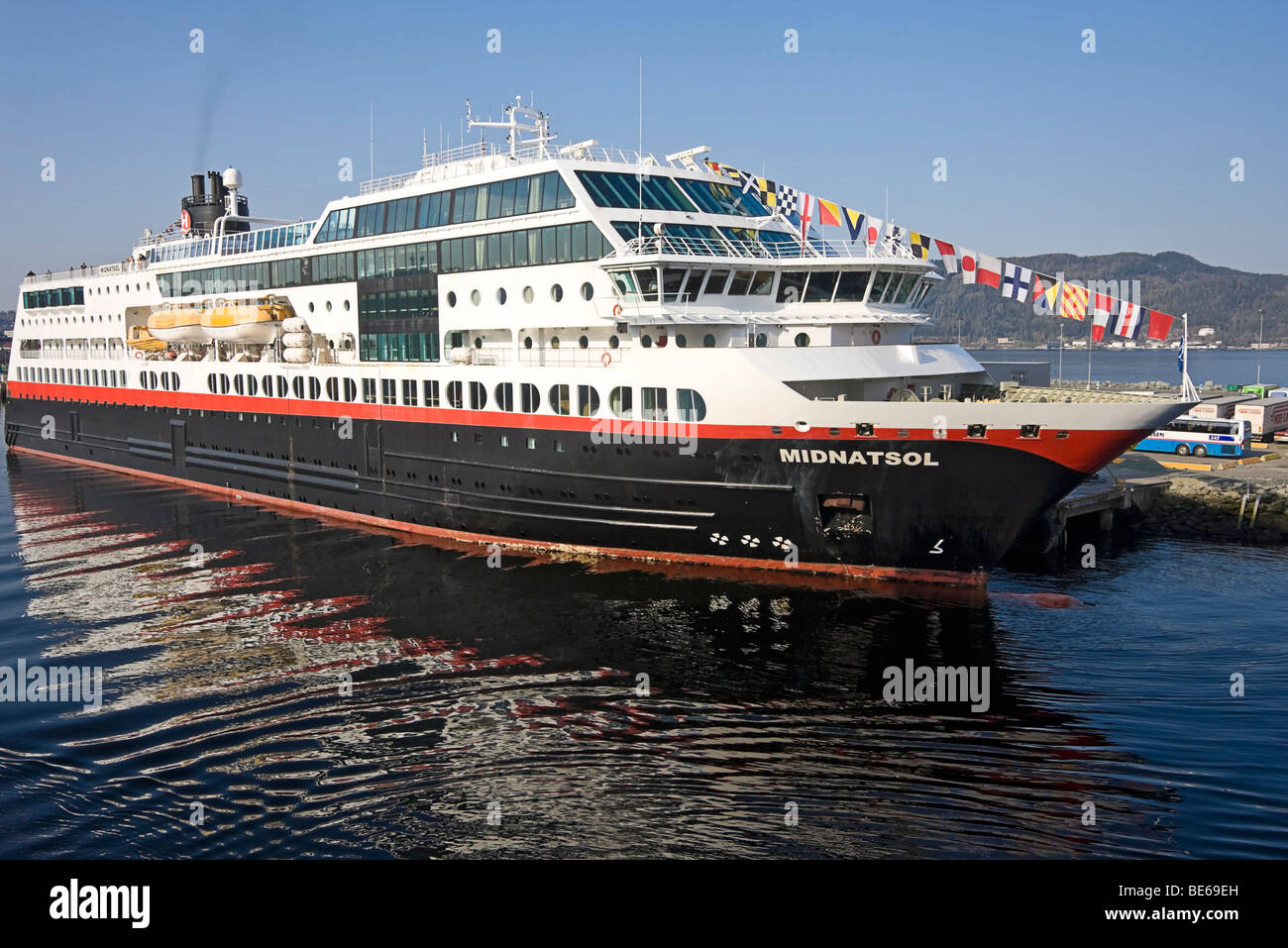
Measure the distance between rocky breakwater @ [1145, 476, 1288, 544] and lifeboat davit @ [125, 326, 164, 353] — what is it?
44.0 meters

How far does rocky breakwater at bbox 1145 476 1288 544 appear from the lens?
107 feet

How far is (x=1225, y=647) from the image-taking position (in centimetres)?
2009

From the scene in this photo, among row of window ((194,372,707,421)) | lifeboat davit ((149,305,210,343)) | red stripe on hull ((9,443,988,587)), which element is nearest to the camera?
red stripe on hull ((9,443,988,587))

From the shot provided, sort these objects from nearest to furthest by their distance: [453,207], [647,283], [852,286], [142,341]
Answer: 1. [647,283]
2. [852,286]
3. [453,207]
4. [142,341]

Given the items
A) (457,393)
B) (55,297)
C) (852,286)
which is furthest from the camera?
(55,297)

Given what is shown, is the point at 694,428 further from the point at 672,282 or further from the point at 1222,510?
the point at 1222,510

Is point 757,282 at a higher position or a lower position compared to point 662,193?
lower

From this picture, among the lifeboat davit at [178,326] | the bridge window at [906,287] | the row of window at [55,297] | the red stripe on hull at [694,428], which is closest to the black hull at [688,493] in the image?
the red stripe on hull at [694,428]

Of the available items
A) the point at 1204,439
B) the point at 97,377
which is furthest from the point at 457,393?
the point at 1204,439

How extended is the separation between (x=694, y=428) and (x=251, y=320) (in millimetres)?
22265

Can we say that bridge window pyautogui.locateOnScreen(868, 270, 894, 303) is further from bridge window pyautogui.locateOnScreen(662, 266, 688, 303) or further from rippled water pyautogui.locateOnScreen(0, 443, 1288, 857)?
rippled water pyautogui.locateOnScreen(0, 443, 1288, 857)

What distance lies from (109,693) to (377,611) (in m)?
6.34

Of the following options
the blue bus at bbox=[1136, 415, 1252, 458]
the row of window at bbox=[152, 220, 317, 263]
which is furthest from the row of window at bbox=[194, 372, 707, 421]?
the blue bus at bbox=[1136, 415, 1252, 458]

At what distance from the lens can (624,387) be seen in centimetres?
2495
